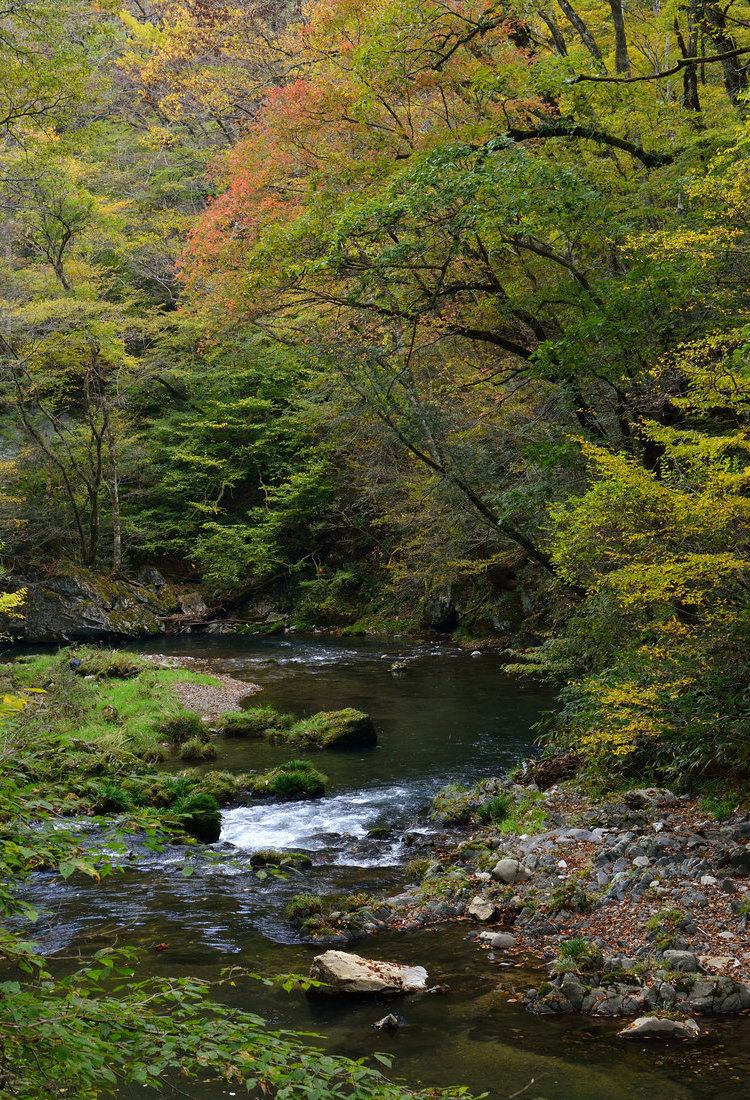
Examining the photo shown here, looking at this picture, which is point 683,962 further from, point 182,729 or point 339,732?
point 182,729

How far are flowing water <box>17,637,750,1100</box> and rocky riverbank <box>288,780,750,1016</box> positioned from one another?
8.7 inches

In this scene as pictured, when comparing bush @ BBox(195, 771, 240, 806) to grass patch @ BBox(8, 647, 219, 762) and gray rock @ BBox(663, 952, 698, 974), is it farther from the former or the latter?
gray rock @ BBox(663, 952, 698, 974)

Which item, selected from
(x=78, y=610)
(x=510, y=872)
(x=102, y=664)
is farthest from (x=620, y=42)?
(x=78, y=610)

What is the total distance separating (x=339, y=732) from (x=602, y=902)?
6874 millimetres

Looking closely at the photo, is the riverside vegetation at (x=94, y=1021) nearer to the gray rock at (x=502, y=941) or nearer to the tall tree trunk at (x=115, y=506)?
the gray rock at (x=502, y=941)

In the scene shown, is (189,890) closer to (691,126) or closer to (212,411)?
(691,126)

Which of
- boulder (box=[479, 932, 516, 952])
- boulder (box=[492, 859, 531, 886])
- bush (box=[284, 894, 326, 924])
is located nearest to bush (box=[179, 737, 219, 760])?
bush (box=[284, 894, 326, 924])

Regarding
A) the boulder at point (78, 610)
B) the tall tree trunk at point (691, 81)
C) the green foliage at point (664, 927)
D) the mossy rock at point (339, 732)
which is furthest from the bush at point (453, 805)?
the boulder at point (78, 610)

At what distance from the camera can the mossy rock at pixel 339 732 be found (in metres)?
12.5

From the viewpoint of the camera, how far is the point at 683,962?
4980 millimetres

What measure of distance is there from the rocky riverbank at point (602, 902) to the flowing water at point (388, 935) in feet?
0.72

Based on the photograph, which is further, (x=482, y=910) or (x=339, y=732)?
(x=339, y=732)

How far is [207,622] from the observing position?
2725 cm

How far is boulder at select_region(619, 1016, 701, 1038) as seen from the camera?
4.49 meters
